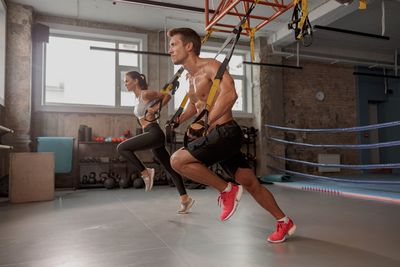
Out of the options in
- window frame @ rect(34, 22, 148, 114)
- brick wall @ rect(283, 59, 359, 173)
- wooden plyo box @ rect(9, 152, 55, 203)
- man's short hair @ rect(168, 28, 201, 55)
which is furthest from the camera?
brick wall @ rect(283, 59, 359, 173)

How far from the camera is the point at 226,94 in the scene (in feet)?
7.25

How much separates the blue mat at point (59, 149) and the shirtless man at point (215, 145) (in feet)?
15.2

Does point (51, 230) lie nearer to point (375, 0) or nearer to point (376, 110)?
point (375, 0)

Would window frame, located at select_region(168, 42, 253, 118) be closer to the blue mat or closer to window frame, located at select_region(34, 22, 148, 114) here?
window frame, located at select_region(34, 22, 148, 114)

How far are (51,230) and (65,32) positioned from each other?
5719 millimetres

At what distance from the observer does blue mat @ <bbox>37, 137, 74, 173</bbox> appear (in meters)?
6.20

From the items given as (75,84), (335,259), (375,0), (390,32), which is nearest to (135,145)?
(335,259)

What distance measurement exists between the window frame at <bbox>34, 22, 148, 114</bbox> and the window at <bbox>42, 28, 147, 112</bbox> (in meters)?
0.02

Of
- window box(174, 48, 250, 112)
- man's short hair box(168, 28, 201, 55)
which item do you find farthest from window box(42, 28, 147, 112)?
man's short hair box(168, 28, 201, 55)

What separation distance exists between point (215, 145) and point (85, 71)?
6.05 metres

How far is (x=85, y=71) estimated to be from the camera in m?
7.28

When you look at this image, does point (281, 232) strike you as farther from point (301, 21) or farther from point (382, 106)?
point (382, 106)

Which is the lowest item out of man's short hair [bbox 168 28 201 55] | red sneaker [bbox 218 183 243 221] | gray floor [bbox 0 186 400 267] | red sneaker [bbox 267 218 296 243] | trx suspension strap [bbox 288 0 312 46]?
gray floor [bbox 0 186 400 267]

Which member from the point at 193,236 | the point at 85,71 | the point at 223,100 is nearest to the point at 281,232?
the point at 193,236
